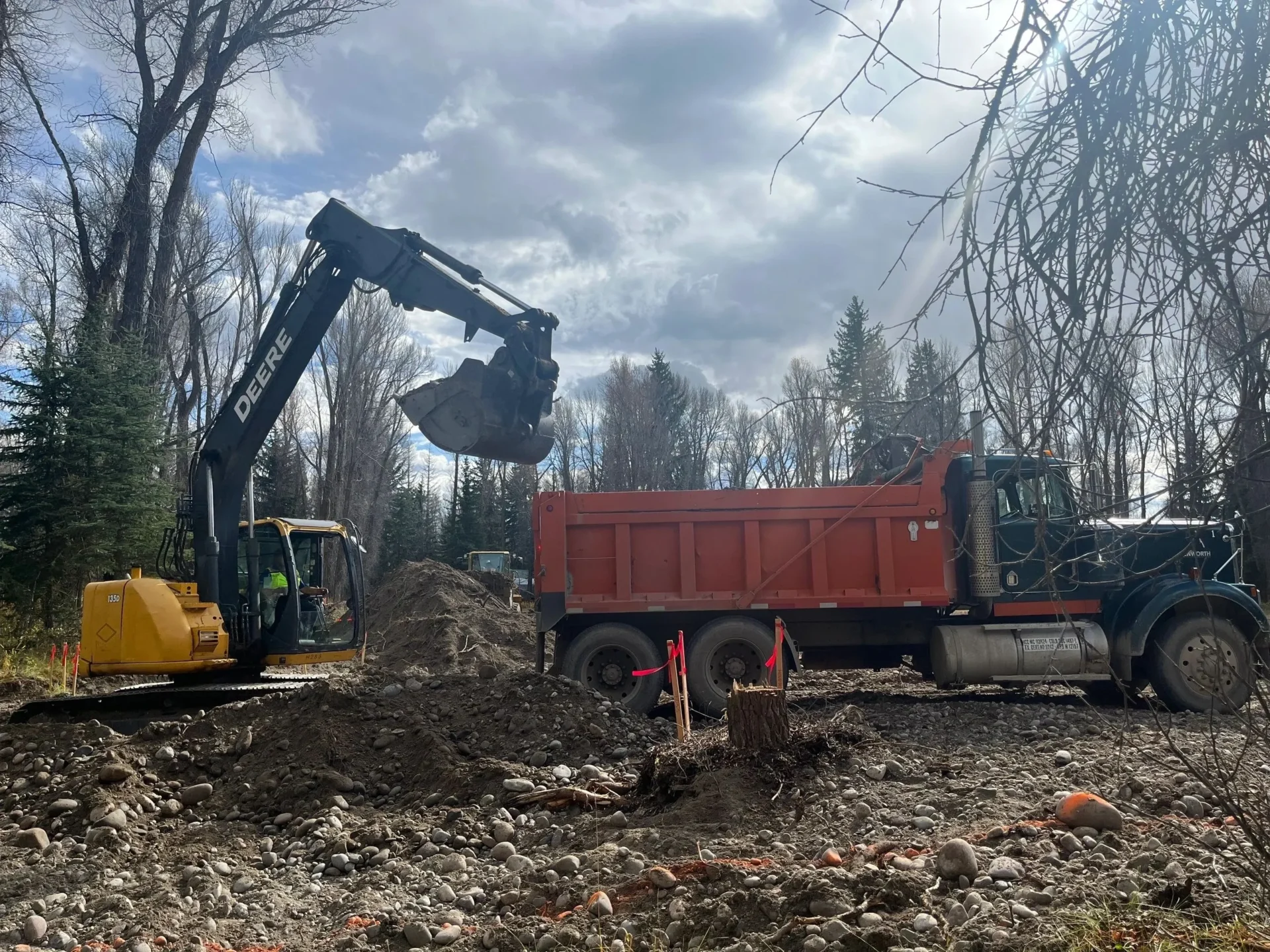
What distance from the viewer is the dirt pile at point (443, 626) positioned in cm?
1917

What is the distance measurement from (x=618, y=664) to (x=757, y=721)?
457cm

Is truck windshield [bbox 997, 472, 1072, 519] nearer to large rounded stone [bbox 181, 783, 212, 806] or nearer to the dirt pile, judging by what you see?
large rounded stone [bbox 181, 783, 212, 806]

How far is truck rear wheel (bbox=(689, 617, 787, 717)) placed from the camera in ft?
33.9

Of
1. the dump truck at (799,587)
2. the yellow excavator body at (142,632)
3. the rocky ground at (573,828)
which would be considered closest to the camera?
the rocky ground at (573,828)

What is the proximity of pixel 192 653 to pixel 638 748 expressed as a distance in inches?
174

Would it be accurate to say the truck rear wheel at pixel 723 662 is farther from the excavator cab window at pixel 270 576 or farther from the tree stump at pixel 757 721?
the excavator cab window at pixel 270 576

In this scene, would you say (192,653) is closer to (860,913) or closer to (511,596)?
(860,913)

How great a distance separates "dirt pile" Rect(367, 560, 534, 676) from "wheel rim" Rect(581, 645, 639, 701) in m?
6.21

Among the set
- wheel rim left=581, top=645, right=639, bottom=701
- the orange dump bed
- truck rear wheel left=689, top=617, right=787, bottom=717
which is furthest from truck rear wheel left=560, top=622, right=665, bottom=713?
truck rear wheel left=689, top=617, right=787, bottom=717

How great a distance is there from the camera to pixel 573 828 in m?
5.73

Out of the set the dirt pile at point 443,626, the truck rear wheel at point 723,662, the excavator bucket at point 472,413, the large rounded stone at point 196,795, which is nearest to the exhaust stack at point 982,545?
the truck rear wheel at point 723,662

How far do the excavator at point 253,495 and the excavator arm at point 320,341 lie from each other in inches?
0.6

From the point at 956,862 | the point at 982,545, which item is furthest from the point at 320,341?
the point at 956,862

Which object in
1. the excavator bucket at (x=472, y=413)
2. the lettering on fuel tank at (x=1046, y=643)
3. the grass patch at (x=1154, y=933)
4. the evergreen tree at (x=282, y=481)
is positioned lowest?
the grass patch at (x=1154, y=933)
